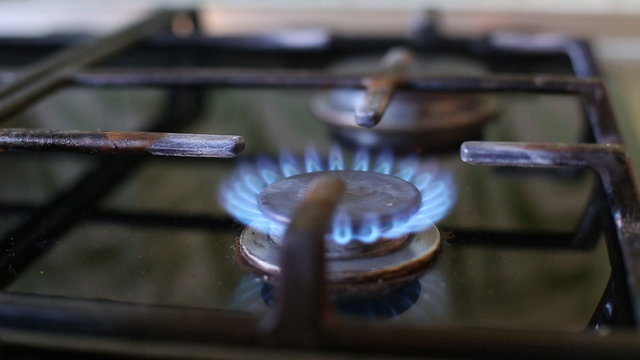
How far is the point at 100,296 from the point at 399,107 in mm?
348

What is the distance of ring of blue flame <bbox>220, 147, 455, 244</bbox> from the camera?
41cm

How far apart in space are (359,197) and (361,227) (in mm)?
A: 34

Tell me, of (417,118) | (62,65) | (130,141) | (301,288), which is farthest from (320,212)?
(62,65)

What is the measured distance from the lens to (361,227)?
41 centimetres

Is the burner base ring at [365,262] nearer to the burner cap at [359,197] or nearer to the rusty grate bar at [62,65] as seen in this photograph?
the burner cap at [359,197]

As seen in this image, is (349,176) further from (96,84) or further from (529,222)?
(96,84)

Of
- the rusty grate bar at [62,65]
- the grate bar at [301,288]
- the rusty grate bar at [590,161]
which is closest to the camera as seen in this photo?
the grate bar at [301,288]

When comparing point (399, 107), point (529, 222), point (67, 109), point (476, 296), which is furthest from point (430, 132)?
point (67, 109)

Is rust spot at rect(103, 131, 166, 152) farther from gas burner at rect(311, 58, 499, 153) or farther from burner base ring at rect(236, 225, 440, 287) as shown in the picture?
gas burner at rect(311, 58, 499, 153)

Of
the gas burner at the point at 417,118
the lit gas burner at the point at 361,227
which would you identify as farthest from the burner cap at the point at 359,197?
the gas burner at the point at 417,118

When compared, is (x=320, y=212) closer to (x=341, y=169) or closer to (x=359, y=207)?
(x=359, y=207)

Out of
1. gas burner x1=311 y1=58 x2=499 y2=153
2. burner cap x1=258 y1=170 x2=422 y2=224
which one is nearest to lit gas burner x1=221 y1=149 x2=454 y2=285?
burner cap x1=258 y1=170 x2=422 y2=224

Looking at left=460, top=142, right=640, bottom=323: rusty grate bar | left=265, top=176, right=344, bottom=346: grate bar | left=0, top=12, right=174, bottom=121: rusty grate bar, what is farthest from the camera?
left=0, top=12, right=174, bottom=121: rusty grate bar

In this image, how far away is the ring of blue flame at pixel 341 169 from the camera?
0.41 m
